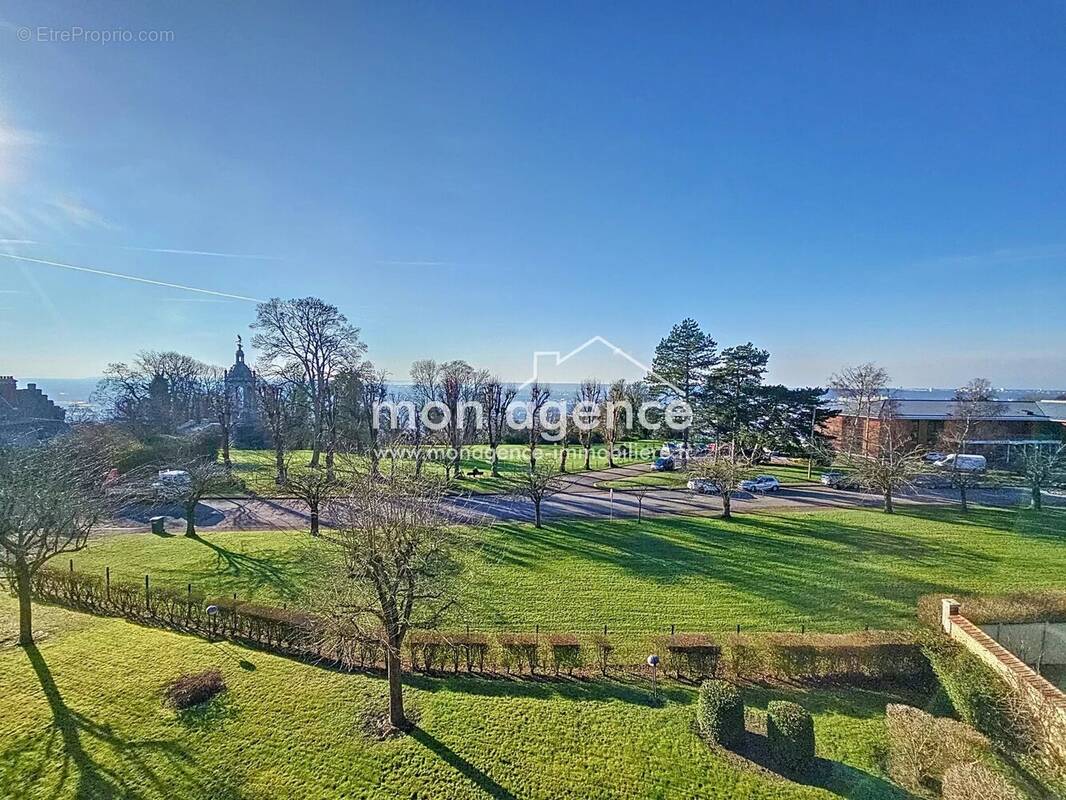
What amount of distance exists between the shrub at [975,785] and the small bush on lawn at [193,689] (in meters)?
11.9

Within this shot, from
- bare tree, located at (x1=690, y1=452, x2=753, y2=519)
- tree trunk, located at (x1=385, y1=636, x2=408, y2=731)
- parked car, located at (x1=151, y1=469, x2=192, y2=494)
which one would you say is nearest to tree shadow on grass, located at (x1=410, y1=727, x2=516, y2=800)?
tree trunk, located at (x1=385, y1=636, x2=408, y2=731)

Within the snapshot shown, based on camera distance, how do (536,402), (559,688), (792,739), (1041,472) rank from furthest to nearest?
(536,402) < (1041,472) < (559,688) < (792,739)

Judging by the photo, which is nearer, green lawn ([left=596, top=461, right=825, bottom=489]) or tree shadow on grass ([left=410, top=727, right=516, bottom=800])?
tree shadow on grass ([left=410, top=727, right=516, bottom=800])

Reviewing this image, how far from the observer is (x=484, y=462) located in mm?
36312

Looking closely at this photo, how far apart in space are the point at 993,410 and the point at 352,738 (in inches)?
1725

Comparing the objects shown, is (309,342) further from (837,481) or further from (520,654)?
(837,481)

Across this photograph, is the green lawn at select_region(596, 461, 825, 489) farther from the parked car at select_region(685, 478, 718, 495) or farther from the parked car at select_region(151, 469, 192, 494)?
the parked car at select_region(151, 469, 192, 494)

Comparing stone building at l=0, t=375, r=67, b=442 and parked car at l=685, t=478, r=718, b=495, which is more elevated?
stone building at l=0, t=375, r=67, b=442

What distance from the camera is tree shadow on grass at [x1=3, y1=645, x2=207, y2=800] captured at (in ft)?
22.0

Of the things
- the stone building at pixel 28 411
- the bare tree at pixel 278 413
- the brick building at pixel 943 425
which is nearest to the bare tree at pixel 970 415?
the brick building at pixel 943 425

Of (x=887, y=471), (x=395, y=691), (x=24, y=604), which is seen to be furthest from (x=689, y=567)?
(x=24, y=604)

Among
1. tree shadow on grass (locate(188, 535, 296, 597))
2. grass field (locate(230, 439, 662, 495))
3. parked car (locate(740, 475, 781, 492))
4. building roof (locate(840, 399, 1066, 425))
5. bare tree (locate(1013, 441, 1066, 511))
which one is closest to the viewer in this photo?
tree shadow on grass (locate(188, 535, 296, 597))

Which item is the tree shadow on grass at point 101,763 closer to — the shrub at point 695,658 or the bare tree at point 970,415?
the shrub at point 695,658

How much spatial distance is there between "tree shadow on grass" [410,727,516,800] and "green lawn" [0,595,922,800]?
0.02m
